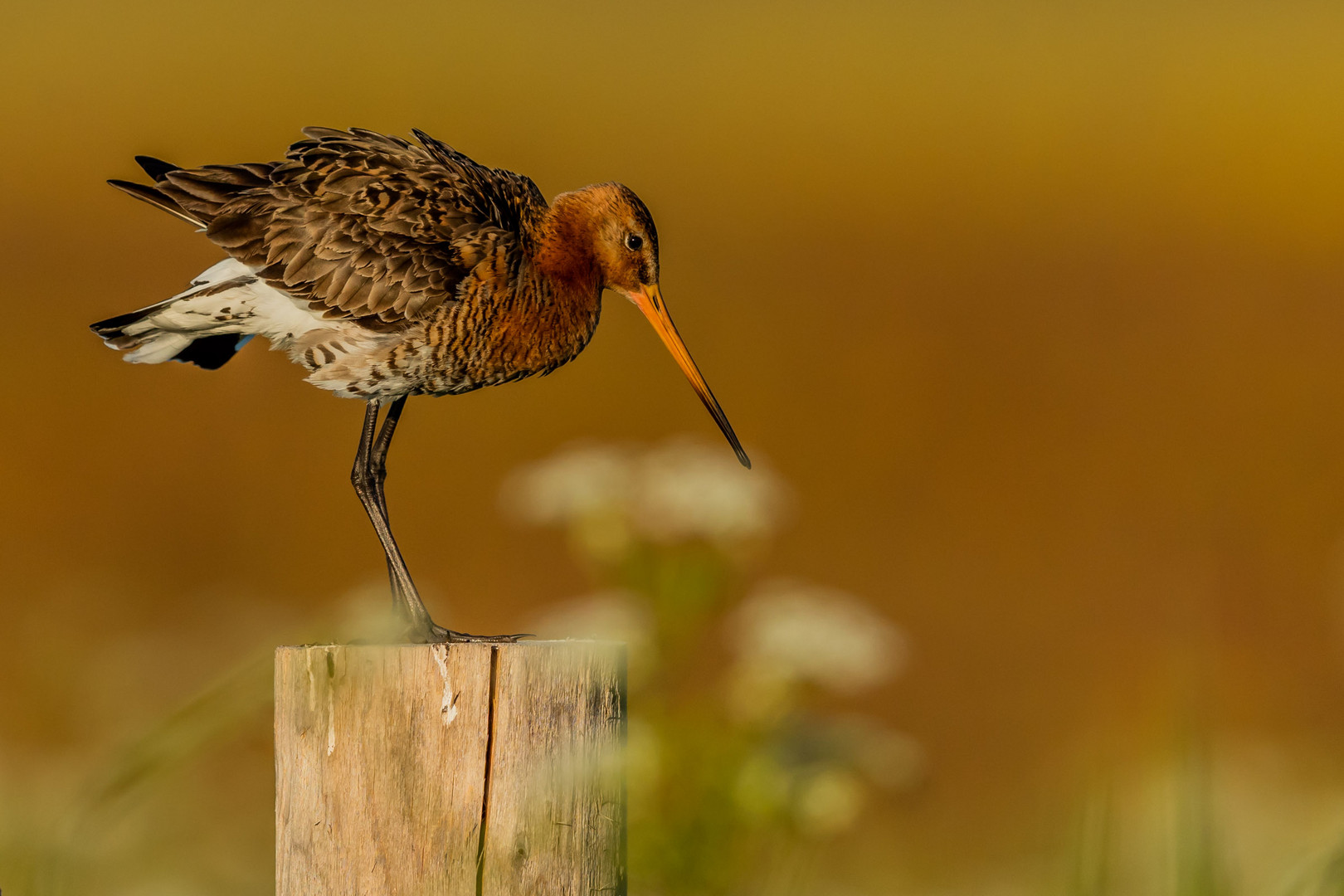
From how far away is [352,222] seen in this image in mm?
4801

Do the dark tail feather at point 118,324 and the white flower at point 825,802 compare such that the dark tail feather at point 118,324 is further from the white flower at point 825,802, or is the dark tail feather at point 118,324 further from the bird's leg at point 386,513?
the white flower at point 825,802

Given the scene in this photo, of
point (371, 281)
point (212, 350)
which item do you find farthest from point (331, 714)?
point (212, 350)

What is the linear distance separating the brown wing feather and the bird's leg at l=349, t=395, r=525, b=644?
45cm

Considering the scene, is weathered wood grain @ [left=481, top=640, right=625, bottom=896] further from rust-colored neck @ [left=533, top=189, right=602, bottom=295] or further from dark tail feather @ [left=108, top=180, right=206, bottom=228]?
dark tail feather @ [left=108, top=180, right=206, bottom=228]

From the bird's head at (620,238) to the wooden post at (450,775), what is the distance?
1859mm

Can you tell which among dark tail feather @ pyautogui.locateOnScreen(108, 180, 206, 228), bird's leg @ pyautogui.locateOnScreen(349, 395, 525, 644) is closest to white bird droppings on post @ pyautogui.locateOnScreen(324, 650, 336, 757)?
bird's leg @ pyautogui.locateOnScreen(349, 395, 525, 644)

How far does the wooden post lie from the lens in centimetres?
334

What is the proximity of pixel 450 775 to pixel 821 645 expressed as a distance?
1034 millimetres

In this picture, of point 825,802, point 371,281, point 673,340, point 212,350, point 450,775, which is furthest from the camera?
point 673,340

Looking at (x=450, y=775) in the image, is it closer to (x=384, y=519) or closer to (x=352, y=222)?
(x=384, y=519)

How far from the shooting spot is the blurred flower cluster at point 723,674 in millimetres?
3656

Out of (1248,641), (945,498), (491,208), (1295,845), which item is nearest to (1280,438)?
(1248,641)

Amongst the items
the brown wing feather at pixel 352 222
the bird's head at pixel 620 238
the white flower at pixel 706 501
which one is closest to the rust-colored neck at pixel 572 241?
the bird's head at pixel 620 238

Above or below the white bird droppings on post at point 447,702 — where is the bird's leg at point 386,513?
above
